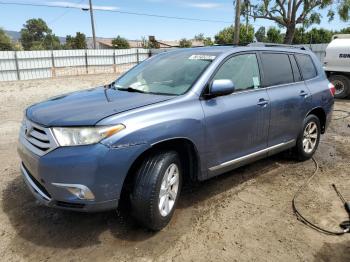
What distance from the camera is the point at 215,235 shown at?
341cm

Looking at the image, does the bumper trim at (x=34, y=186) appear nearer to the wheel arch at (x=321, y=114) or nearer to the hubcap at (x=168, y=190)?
the hubcap at (x=168, y=190)

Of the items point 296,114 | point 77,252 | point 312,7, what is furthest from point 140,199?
point 312,7

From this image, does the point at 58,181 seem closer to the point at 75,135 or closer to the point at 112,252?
the point at 75,135

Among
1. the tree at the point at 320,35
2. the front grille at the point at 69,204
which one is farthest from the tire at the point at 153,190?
the tree at the point at 320,35

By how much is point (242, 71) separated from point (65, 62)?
19.6 m

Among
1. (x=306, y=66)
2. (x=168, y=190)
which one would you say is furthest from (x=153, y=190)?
(x=306, y=66)

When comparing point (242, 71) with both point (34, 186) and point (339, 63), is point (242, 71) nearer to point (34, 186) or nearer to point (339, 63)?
point (34, 186)

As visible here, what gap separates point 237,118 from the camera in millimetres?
3939

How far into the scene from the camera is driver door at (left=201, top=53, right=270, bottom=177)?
3.72 meters

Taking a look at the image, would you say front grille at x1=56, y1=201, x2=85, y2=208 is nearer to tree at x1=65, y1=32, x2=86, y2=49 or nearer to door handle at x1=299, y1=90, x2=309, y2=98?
door handle at x1=299, y1=90, x2=309, y2=98

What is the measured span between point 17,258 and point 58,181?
750 mm

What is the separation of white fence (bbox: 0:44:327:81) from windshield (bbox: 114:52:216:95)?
1713cm

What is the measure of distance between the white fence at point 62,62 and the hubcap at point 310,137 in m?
17.9

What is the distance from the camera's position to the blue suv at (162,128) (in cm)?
295
